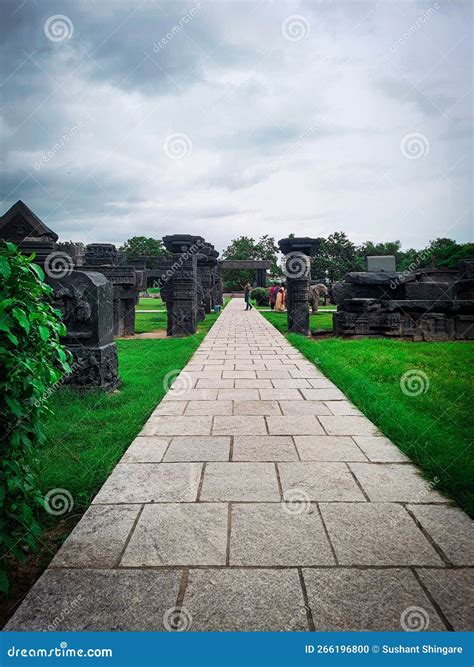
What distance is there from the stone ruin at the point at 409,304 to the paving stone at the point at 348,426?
6438mm

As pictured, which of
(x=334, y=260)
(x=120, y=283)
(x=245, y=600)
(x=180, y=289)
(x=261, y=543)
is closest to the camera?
(x=245, y=600)

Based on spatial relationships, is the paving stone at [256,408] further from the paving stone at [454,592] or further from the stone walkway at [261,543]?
the paving stone at [454,592]

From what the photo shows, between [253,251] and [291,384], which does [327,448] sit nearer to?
[291,384]

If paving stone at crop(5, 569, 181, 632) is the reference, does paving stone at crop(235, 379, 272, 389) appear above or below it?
above

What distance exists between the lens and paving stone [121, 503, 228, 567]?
1.86m

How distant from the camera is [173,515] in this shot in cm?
224

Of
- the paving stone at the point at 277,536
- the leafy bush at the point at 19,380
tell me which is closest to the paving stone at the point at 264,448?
the paving stone at the point at 277,536

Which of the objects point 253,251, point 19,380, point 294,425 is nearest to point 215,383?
point 294,425

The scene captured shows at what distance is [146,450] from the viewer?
318 cm

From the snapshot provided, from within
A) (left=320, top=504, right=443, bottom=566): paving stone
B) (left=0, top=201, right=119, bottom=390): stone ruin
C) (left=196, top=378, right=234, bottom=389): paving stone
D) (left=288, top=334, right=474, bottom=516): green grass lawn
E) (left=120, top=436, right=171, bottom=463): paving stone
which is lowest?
(left=120, top=436, right=171, bottom=463): paving stone

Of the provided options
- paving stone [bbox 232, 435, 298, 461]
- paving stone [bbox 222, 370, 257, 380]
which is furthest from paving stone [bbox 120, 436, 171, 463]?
paving stone [bbox 222, 370, 257, 380]

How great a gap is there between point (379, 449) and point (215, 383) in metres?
2.72

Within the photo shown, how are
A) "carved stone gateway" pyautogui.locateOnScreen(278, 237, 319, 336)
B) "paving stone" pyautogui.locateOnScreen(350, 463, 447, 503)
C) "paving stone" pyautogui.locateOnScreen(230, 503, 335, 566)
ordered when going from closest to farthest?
"paving stone" pyautogui.locateOnScreen(230, 503, 335, 566)
"paving stone" pyautogui.locateOnScreen(350, 463, 447, 503)
"carved stone gateway" pyautogui.locateOnScreen(278, 237, 319, 336)

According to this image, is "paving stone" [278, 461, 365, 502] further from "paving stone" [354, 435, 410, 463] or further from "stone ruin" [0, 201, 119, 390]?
"stone ruin" [0, 201, 119, 390]
